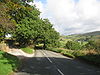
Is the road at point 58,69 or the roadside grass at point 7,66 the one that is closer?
the roadside grass at point 7,66

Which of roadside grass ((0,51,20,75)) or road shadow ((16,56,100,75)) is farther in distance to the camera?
road shadow ((16,56,100,75))

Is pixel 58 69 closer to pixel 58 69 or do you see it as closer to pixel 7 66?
pixel 58 69

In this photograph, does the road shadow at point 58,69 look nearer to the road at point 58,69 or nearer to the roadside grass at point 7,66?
the road at point 58,69

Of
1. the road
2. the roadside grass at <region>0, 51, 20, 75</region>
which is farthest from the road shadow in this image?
the roadside grass at <region>0, 51, 20, 75</region>

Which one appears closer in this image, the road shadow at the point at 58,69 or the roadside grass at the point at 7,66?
the roadside grass at the point at 7,66

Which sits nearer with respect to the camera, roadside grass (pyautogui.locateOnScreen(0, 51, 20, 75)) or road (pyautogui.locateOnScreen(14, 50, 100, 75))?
roadside grass (pyautogui.locateOnScreen(0, 51, 20, 75))

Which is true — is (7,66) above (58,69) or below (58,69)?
above

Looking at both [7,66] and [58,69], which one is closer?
[7,66]

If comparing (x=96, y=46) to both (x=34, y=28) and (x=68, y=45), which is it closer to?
(x=34, y=28)

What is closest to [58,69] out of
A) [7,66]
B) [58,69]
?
[58,69]

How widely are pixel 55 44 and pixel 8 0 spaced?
71212mm

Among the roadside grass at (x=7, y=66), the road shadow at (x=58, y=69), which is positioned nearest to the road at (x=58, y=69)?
the road shadow at (x=58, y=69)

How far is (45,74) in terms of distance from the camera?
13.9 meters

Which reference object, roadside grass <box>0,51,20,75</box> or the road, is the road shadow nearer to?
the road
